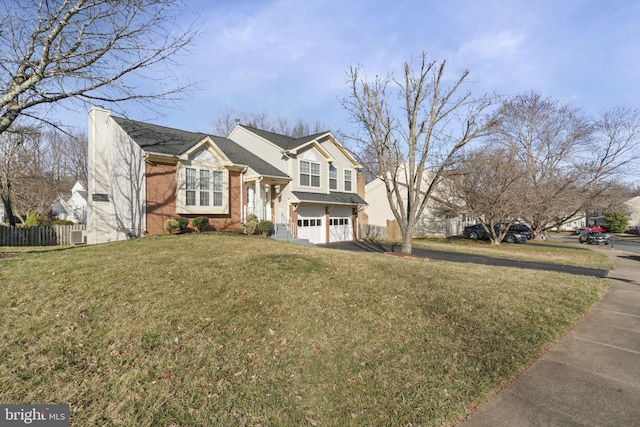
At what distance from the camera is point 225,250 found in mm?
10164

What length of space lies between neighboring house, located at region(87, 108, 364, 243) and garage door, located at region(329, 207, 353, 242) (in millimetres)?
760

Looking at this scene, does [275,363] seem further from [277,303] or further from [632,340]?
[632,340]

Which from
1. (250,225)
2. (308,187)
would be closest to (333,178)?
(308,187)

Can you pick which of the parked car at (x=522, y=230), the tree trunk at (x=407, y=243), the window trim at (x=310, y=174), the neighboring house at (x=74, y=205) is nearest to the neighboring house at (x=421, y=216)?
the parked car at (x=522, y=230)

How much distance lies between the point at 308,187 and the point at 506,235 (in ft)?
61.4

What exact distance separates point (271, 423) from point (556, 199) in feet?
95.6

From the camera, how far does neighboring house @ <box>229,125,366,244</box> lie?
1912 cm

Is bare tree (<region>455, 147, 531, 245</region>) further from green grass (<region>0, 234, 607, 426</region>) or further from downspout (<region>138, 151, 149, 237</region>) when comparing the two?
downspout (<region>138, 151, 149, 237</region>)

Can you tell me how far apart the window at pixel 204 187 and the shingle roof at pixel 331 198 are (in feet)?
14.8

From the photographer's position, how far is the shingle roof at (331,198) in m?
19.5

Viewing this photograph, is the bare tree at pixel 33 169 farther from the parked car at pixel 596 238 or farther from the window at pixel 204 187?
the parked car at pixel 596 238

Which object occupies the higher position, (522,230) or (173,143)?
(173,143)

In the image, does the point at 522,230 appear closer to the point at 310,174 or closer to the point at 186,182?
the point at 310,174

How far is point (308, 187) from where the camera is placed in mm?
20859
